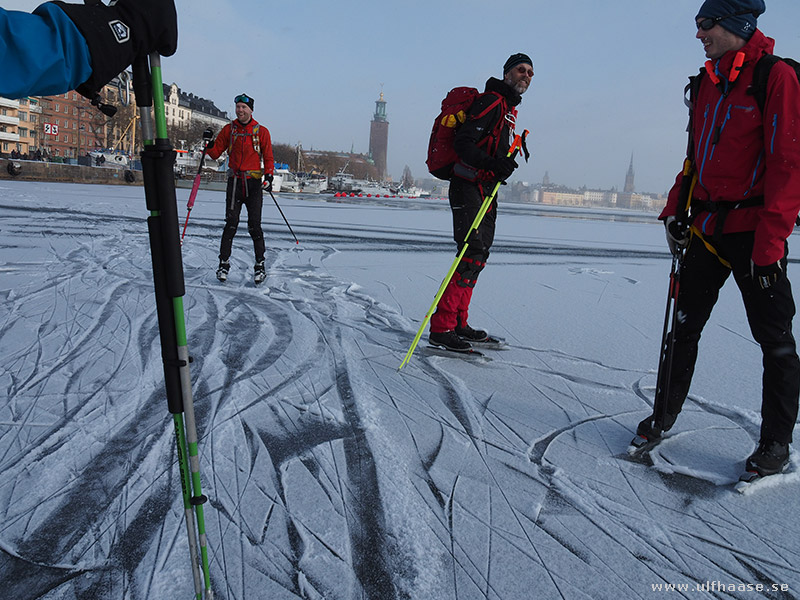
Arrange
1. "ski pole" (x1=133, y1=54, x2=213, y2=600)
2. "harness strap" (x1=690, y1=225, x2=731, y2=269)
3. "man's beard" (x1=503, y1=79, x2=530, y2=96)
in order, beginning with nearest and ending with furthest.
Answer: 1. "ski pole" (x1=133, y1=54, x2=213, y2=600)
2. "harness strap" (x1=690, y1=225, x2=731, y2=269)
3. "man's beard" (x1=503, y1=79, x2=530, y2=96)

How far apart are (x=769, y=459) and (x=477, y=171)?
256 cm

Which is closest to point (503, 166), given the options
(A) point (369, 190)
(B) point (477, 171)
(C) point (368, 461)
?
(B) point (477, 171)

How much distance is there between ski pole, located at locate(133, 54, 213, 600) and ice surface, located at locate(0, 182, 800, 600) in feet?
1.52

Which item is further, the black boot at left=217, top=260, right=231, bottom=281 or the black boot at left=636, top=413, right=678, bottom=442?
the black boot at left=217, top=260, right=231, bottom=281

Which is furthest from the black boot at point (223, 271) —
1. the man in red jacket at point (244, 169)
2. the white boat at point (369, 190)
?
the white boat at point (369, 190)

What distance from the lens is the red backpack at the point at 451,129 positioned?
4.00 meters

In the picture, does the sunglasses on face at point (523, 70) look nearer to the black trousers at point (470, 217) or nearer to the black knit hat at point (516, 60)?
the black knit hat at point (516, 60)

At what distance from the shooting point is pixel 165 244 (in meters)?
1.43

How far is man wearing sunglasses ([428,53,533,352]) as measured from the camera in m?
3.89

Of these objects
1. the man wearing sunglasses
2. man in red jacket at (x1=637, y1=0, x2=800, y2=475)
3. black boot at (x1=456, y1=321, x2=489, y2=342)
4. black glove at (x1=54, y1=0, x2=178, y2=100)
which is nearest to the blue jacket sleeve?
black glove at (x1=54, y1=0, x2=178, y2=100)

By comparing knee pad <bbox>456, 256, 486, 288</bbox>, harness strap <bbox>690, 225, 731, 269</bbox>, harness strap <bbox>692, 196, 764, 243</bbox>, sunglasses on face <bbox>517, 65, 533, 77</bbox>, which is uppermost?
sunglasses on face <bbox>517, 65, 533, 77</bbox>

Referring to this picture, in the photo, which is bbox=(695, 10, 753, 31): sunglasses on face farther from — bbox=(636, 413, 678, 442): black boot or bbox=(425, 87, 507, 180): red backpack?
bbox=(636, 413, 678, 442): black boot

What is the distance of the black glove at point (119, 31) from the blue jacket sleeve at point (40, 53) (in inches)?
0.9

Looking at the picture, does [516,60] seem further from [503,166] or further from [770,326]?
[770,326]
